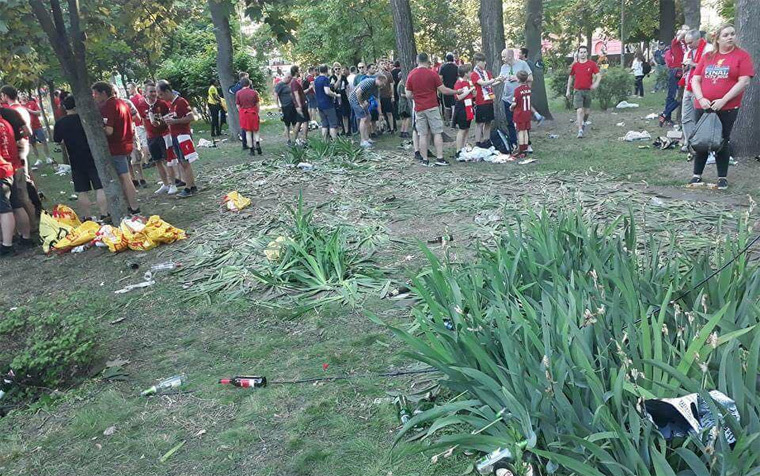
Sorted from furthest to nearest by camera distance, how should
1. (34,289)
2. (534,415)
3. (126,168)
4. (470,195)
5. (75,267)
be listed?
1. (126,168)
2. (470,195)
3. (75,267)
4. (34,289)
5. (534,415)

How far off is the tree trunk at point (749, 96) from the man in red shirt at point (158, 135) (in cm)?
833

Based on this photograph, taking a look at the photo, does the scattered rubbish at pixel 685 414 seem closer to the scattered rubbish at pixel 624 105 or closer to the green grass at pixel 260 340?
the green grass at pixel 260 340

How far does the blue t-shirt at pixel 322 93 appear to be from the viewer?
1337cm

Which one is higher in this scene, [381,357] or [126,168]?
[126,168]

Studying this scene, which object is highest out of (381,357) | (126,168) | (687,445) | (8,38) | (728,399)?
(8,38)

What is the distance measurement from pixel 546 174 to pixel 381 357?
5.51m

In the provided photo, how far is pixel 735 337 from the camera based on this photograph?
2463 millimetres

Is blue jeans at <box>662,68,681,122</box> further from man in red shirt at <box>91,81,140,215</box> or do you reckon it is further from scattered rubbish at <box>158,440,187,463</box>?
scattered rubbish at <box>158,440,187,463</box>

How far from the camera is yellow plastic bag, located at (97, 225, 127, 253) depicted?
7.06 metres

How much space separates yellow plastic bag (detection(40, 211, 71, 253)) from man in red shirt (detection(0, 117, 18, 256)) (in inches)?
13.5

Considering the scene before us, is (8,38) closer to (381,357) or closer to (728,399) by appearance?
(381,357)

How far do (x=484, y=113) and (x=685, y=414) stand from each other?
31.6 feet

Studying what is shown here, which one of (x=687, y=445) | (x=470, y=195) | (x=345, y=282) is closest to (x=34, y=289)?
(x=345, y=282)

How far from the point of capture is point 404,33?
43.1ft
